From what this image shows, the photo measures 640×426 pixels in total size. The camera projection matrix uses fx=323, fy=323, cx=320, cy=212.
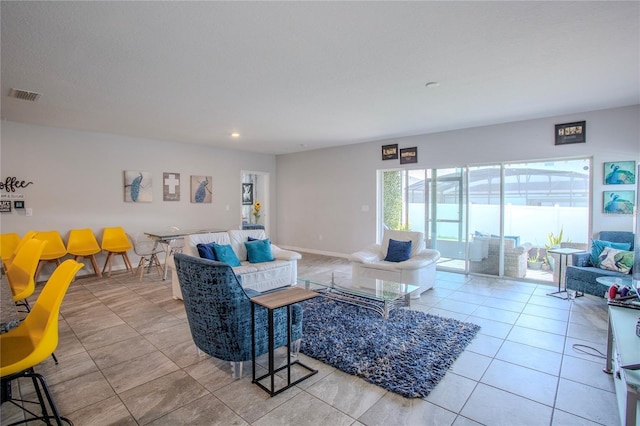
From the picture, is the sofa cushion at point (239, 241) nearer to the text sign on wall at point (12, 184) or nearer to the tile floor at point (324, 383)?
the tile floor at point (324, 383)

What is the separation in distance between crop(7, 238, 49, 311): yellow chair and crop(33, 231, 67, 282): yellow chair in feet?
6.80

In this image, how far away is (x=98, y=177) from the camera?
19.5 feet

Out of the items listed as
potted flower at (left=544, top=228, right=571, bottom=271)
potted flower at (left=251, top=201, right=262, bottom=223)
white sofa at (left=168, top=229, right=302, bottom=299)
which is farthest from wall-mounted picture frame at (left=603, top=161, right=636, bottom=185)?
potted flower at (left=251, top=201, right=262, bottom=223)

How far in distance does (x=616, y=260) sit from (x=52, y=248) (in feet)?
26.6

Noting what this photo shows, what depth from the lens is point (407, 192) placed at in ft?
21.8

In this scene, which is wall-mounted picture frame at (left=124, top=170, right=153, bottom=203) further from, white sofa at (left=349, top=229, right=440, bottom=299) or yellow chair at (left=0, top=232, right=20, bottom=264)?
white sofa at (left=349, top=229, right=440, bottom=299)

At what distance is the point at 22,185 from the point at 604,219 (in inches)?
349

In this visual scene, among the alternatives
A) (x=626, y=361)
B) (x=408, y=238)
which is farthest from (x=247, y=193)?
(x=626, y=361)

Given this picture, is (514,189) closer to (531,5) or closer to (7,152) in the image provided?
(531,5)

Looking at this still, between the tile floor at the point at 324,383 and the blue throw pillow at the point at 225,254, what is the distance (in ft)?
2.74

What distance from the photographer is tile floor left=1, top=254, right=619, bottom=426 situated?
2070 mm

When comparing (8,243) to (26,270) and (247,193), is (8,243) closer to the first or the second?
(26,270)

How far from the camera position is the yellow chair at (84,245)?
5391 millimetres

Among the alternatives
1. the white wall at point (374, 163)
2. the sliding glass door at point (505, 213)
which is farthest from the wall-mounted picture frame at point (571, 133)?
the sliding glass door at point (505, 213)
